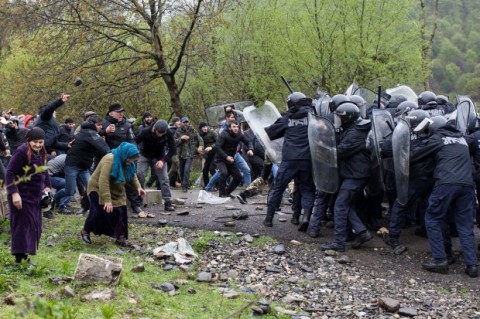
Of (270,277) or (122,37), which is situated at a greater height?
(122,37)

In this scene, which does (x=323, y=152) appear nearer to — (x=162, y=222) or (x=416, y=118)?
(x=416, y=118)

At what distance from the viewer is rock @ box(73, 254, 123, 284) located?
Answer: 19.9 feet

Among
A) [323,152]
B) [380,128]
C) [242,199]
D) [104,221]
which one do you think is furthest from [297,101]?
[104,221]

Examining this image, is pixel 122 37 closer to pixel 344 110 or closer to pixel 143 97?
pixel 143 97

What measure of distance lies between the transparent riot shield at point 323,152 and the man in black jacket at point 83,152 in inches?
133

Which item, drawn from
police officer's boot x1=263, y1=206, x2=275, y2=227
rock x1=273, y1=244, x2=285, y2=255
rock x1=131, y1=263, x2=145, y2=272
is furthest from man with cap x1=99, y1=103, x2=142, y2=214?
rock x1=131, y1=263, x2=145, y2=272

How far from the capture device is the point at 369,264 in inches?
313

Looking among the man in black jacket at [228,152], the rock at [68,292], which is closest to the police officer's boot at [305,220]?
the man in black jacket at [228,152]

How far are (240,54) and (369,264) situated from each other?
15.1 m

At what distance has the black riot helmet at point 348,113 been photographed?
838 cm

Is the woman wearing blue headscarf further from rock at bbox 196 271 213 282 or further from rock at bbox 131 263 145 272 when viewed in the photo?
rock at bbox 196 271 213 282

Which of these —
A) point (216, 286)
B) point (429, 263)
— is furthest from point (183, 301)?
point (429, 263)

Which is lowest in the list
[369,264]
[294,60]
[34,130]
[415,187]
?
[369,264]

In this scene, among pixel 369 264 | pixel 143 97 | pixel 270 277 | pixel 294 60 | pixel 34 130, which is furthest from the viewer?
pixel 143 97
